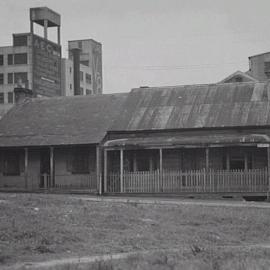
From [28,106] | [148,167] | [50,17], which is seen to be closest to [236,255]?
[148,167]

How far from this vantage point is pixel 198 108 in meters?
37.2

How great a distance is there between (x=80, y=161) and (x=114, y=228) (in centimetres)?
1905

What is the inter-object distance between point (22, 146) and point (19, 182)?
9.57 ft

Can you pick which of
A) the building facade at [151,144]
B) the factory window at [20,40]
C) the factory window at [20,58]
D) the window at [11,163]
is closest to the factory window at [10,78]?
the factory window at [20,58]

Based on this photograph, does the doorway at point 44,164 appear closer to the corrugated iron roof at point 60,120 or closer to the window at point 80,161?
the corrugated iron roof at point 60,120

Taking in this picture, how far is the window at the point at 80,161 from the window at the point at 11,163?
11.5 feet

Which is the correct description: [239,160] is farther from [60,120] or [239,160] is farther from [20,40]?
[20,40]

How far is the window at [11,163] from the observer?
38.9 metres

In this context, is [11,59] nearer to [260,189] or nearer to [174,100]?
[174,100]

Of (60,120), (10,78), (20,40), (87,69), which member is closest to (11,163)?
(60,120)

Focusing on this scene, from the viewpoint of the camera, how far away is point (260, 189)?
3291 centimetres

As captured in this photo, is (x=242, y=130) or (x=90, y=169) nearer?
(x=242, y=130)

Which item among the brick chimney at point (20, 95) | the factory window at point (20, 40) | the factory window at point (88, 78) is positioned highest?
the factory window at point (20, 40)

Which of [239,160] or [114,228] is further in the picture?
[239,160]
